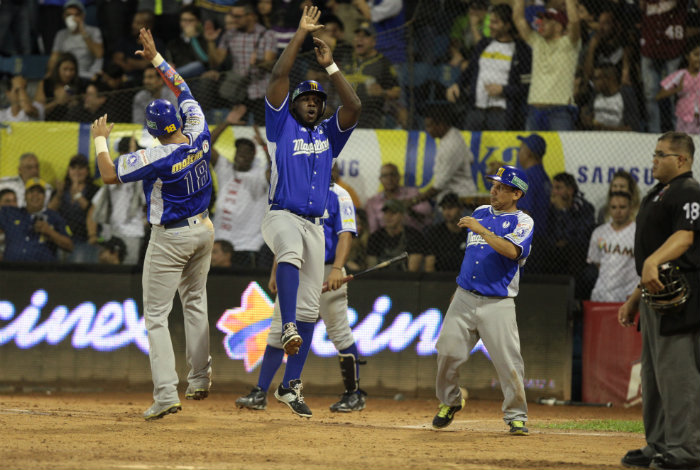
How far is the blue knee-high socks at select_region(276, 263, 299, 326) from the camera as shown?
300 inches

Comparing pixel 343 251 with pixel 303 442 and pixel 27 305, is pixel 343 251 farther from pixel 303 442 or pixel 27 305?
pixel 27 305

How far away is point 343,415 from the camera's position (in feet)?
31.4

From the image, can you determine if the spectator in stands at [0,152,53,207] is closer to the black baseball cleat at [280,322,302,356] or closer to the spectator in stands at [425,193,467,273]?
the spectator in stands at [425,193,467,273]

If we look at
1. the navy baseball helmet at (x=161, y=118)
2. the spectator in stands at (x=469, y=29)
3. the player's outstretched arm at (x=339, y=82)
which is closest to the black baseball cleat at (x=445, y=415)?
the player's outstretched arm at (x=339, y=82)

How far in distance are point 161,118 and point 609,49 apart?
22.3 ft

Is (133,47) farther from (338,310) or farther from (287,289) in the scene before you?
(287,289)

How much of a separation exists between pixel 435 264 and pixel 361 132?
6.03 ft

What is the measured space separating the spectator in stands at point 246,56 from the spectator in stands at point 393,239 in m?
2.04

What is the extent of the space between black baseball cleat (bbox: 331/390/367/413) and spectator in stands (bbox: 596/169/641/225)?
362 centimetres

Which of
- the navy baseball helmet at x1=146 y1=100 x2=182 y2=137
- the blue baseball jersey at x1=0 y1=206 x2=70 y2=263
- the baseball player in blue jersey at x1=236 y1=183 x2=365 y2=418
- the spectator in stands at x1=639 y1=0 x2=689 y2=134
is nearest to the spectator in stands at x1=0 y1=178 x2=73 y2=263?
the blue baseball jersey at x1=0 y1=206 x2=70 y2=263

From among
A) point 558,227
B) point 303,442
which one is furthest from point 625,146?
point 303,442

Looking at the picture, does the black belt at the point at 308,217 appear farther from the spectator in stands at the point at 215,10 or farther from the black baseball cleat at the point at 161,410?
the spectator in stands at the point at 215,10

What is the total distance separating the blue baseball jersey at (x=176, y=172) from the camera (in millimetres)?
7531

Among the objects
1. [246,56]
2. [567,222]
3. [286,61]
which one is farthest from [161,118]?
[246,56]
